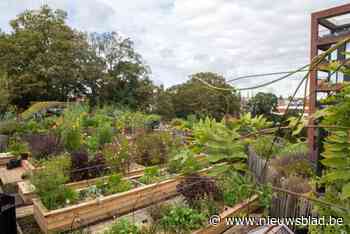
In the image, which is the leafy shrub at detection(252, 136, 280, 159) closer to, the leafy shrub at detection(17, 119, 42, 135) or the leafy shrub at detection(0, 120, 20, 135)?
the leafy shrub at detection(17, 119, 42, 135)

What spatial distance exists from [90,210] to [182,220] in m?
1.36

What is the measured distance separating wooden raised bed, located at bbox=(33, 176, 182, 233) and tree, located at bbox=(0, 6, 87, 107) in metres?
14.4

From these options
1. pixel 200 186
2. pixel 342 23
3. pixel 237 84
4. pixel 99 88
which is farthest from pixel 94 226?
pixel 99 88

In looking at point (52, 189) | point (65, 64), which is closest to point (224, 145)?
point (52, 189)

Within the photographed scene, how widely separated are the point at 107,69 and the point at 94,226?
17.0 metres

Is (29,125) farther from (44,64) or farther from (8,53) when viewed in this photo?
(8,53)

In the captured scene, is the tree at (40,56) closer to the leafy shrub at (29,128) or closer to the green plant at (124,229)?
the leafy shrub at (29,128)

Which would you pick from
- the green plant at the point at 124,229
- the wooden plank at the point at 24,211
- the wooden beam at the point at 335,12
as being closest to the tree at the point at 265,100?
the green plant at the point at 124,229

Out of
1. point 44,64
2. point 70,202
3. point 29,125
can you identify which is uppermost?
point 44,64

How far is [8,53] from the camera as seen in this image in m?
15.5

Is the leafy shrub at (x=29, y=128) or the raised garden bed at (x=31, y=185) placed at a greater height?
the leafy shrub at (x=29, y=128)

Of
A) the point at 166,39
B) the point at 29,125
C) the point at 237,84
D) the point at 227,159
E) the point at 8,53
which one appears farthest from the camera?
the point at 8,53

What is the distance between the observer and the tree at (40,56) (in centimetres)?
1538

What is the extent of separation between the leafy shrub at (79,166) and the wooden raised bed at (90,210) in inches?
43.4
